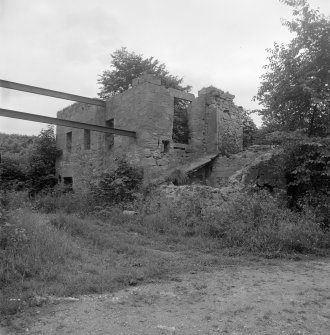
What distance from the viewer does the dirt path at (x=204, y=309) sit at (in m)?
3.55

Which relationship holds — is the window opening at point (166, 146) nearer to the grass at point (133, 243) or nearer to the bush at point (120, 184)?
the bush at point (120, 184)

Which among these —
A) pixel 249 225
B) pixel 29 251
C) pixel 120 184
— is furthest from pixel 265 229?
pixel 120 184

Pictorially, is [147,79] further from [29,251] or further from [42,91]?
[29,251]

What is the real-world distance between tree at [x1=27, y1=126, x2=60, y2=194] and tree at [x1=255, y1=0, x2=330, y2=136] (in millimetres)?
10526

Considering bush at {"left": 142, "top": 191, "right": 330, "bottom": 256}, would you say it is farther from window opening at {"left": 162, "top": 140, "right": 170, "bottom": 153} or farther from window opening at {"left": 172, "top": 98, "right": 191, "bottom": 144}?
window opening at {"left": 172, "top": 98, "right": 191, "bottom": 144}

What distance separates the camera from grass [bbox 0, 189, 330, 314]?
480cm

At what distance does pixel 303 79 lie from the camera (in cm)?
1004

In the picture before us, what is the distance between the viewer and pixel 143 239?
7758 mm

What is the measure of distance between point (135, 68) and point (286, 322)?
2018cm

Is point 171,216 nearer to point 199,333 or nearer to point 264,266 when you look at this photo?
point 264,266

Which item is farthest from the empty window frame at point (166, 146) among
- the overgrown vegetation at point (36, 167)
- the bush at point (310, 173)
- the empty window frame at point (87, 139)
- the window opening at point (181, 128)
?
the overgrown vegetation at point (36, 167)

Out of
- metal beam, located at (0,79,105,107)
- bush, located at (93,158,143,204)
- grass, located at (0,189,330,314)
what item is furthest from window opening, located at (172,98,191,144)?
grass, located at (0,189,330,314)

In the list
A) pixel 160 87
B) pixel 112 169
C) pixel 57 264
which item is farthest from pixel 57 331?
pixel 160 87

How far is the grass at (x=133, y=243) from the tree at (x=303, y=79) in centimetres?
309
